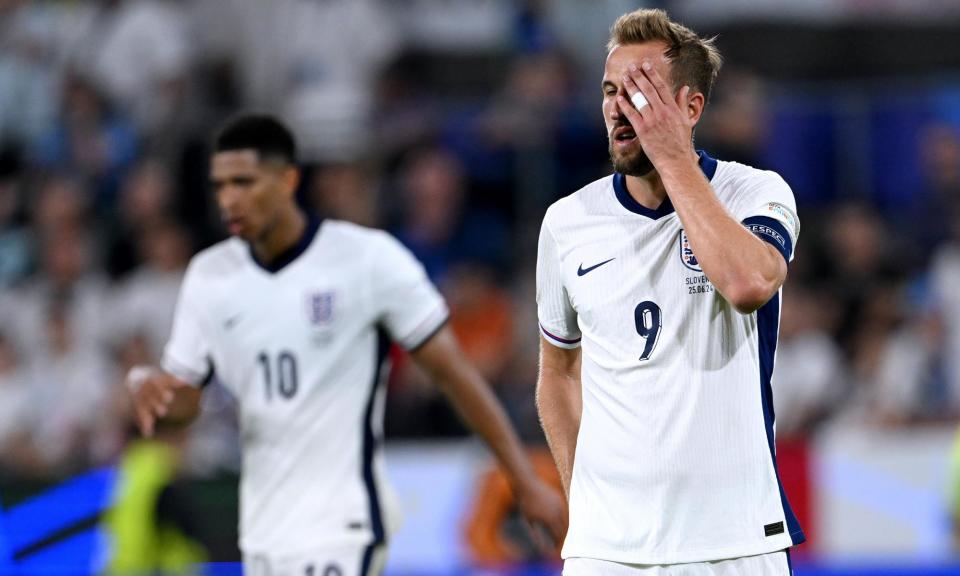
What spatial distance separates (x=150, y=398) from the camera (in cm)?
530

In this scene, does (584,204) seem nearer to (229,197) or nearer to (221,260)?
(229,197)

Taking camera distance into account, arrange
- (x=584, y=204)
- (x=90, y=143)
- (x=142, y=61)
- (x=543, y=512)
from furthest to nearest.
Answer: (x=142, y=61) → (x=90, y=143) → (x=543, y=512) → (x=584, y=204)

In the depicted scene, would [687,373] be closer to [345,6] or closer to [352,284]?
[352,284]

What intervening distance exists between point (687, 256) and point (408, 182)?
294 inches

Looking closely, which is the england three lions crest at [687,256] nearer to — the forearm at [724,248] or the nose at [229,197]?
the forearm at [724,248]

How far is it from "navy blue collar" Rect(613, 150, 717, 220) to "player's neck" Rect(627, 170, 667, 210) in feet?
0.03

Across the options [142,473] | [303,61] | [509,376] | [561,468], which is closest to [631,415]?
[561,468]

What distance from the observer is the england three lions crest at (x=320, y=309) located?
564 cm

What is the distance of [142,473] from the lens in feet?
28.3

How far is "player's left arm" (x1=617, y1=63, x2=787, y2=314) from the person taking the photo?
144 inches

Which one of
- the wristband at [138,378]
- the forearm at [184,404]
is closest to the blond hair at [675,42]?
the wristband at [138,378]

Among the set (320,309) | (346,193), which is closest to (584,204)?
(320,309)

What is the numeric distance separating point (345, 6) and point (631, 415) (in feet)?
30.0

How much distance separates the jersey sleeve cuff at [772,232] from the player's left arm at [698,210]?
0.04 metres
